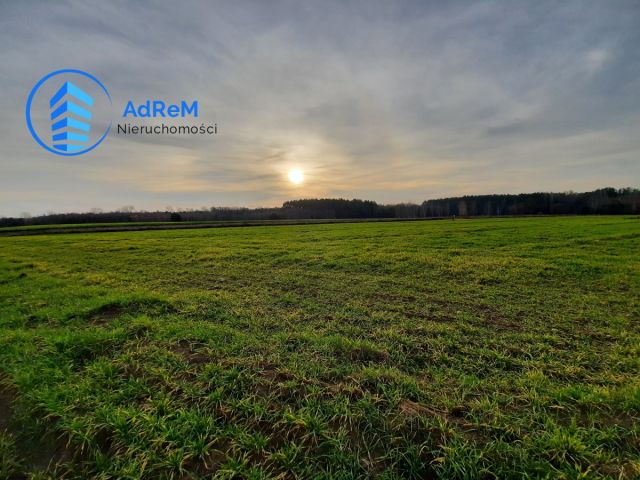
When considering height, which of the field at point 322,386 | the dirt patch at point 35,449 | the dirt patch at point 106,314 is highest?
the dirt patch at point 106,314

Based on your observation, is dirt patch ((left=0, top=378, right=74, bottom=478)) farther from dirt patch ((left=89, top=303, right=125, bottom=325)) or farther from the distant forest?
the distant forest

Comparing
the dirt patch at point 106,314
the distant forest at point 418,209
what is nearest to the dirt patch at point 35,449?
the dirt patch at point 106,314

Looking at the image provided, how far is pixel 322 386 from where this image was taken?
13.6 ft

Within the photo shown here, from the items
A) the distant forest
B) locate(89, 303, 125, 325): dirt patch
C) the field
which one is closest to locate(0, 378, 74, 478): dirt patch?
the field

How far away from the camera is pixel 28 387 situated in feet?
14.1

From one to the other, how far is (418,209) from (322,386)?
495ft

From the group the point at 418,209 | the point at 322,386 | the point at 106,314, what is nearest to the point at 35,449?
the point at 322,386

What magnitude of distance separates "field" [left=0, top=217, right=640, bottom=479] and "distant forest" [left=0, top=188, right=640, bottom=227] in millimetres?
99157

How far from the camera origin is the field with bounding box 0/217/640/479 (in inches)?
118

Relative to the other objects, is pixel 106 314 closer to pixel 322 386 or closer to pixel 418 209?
pixel 322 386

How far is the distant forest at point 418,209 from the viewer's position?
330 feet

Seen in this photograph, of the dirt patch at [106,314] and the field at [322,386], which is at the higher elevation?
the dirt patch at [106,314]

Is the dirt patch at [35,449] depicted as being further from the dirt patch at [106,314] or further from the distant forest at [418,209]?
the distant forest at [418,209]

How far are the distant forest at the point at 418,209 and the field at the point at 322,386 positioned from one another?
99157mm
